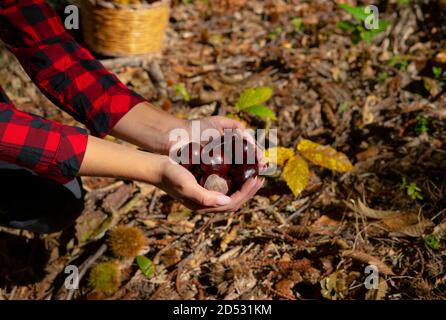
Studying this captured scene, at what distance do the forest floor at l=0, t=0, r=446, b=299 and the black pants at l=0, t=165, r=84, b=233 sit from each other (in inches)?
9.7

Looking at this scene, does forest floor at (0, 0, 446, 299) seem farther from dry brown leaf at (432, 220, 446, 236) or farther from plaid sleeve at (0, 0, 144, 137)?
plaid sleeve at (0, 0, 144, 137)

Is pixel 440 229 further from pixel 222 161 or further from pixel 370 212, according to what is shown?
pixel 222 161

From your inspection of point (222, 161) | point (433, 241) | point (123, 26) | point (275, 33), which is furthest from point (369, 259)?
point (123, 26)

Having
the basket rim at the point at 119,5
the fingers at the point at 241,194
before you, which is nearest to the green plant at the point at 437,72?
the fingers at the point at 241,194

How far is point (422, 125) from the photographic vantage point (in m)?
2.14

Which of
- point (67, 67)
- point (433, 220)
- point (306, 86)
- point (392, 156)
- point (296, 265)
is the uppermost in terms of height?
point (67, 67)

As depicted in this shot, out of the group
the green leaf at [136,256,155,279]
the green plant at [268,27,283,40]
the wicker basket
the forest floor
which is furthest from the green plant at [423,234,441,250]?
the wicker basket

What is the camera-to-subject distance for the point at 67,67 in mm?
1561

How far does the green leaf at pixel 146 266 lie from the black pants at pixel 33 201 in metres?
0.33

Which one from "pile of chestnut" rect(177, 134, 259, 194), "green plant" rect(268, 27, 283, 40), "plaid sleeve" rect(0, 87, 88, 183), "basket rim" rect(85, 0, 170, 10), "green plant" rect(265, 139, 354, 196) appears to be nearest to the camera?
"plaid sleeve" rect(0, 87, 88, 183)

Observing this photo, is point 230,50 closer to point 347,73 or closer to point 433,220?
point 347,73

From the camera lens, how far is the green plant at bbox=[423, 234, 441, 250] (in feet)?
5.56
